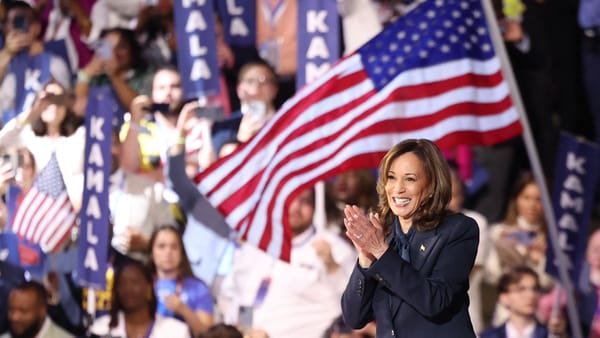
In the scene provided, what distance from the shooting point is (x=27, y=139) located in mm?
8023

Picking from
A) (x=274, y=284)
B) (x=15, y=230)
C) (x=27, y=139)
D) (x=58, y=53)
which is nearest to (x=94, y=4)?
(x=58, y=53)

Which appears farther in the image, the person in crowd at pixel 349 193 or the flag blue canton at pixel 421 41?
the person in crowd at pixel 349 193

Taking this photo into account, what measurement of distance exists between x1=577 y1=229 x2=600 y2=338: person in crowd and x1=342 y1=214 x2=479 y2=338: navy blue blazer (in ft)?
13.6

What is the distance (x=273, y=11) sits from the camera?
25.6 feet

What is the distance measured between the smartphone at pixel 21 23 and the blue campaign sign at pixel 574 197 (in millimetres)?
3596

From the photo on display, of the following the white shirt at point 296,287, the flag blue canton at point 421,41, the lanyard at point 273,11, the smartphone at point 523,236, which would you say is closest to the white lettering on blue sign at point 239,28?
the lanyard at point 273,11

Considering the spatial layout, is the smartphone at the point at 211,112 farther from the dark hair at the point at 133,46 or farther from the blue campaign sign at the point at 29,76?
the blue campaign sign at the point at 29,76

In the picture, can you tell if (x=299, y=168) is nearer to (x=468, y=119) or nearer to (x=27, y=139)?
(x=468, y=119)

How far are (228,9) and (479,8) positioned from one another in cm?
Answer: 203

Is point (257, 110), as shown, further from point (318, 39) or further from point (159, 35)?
point (159, 35)

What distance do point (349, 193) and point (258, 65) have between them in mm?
1003

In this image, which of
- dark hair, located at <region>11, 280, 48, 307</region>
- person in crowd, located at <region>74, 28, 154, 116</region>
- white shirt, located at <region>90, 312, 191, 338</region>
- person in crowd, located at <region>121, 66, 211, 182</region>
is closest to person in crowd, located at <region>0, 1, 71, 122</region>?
person in crowd, located at <region>74, 28, 154, 116</region>

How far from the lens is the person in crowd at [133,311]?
24.4ft

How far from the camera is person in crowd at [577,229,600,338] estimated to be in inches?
278
